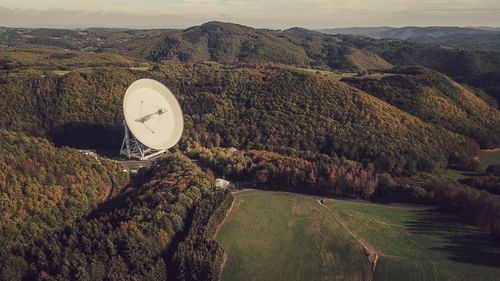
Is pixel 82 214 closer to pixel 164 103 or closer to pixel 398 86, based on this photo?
pixel 164 103

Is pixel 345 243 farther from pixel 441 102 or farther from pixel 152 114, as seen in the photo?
pixel 441 102

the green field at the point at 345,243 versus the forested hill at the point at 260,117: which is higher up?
the forested hill at the point at 260,117

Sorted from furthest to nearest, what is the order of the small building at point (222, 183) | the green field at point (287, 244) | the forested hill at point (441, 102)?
the forested hill at point (441, 102)
the small building at point (222, 183)
the green field at point (287, 244)

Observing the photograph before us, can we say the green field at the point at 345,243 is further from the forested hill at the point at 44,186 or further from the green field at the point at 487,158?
the green field at the point at 487,158

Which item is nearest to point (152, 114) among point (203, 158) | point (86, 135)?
point (203, 158)

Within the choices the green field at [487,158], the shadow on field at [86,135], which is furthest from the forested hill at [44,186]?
the green field at [487,158]

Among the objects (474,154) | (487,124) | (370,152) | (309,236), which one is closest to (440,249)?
(309,236)
